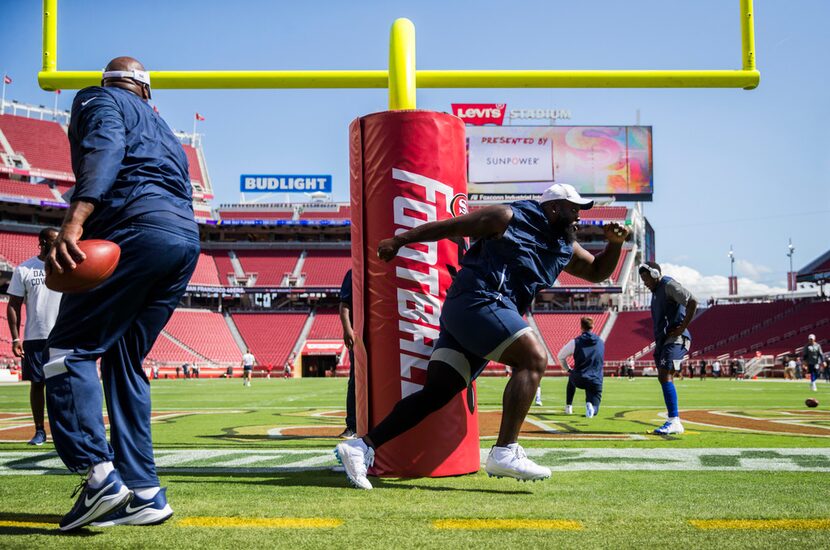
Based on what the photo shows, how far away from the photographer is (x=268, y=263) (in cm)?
6500

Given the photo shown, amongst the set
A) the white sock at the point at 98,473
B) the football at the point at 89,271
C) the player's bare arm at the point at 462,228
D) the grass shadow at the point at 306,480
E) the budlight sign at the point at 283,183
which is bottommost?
the grass shadow at the point at 306,480

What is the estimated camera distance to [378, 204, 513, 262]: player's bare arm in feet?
13.5

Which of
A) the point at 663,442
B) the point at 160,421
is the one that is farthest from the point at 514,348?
the point at 160,421

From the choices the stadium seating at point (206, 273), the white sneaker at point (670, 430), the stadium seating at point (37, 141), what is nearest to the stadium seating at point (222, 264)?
the stadium seating at point (206, 273)

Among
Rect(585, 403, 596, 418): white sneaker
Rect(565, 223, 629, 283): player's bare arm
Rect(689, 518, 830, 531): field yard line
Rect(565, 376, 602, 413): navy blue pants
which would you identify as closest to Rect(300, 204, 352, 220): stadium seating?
Rect(565, 376, 602, 413): navy blue pants

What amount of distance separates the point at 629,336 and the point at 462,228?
5212 centimetres

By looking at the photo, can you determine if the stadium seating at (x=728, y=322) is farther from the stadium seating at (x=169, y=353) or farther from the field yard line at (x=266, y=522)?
the field yard line at (x=266, y=522)

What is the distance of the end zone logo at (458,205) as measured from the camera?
193 inches

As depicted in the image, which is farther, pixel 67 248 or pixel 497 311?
pixel 497 311

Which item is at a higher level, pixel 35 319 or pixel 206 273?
pixel 206 273

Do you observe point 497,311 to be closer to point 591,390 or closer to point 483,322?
point 483,322

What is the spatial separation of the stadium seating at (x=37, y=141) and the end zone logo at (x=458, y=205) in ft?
203

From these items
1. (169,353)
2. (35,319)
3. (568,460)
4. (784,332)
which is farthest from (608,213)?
(568,460)

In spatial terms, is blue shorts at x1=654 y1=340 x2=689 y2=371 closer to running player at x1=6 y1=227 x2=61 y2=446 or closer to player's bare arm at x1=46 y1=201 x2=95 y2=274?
running player at x1=6 y1=227 x2=61 y2=446
